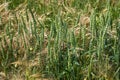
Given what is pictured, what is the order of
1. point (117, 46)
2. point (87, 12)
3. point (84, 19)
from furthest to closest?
1. point (87, 12)
2. point (84, 19)
3. point (117, 46)

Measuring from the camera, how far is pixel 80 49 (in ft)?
7.24

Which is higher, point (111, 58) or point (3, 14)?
point (3, 14)

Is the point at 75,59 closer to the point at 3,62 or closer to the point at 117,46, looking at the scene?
the point at 117,46

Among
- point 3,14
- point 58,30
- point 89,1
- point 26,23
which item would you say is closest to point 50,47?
point 58,30

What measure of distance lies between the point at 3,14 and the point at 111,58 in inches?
33.4

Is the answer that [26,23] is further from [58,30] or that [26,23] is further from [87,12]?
[87,12]

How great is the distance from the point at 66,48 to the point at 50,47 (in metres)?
0.15

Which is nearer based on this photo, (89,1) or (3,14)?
(3,14)

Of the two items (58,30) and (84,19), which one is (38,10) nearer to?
(84,19)

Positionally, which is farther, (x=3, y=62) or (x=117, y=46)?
(x=3, y=62)

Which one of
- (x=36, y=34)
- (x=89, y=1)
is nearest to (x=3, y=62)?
(x=36, y=34)

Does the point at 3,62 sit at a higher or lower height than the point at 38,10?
lower

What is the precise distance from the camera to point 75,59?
2.18 meters

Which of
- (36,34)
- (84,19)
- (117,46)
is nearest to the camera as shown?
(117,46)
